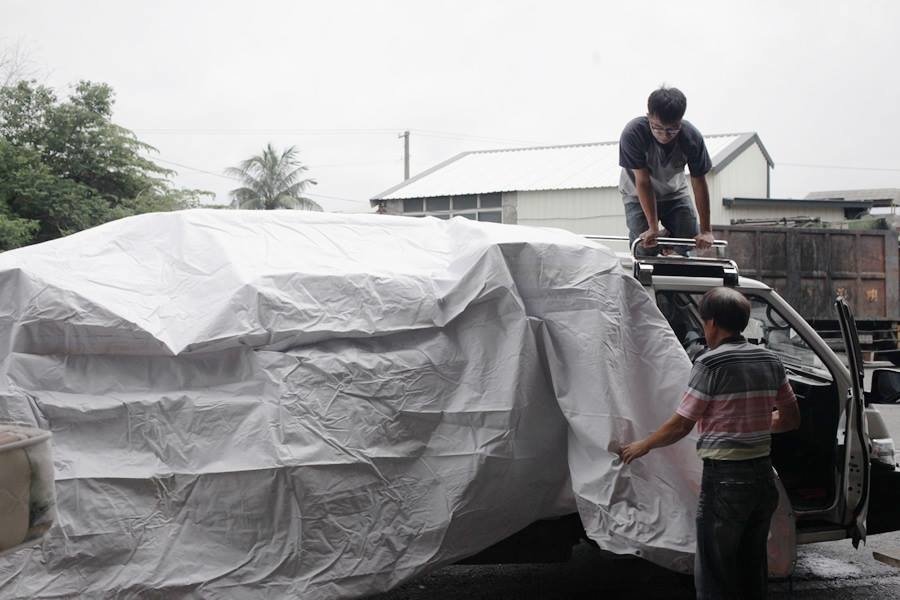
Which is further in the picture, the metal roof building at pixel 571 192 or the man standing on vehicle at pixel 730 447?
the metal roof building at pixel 571 192

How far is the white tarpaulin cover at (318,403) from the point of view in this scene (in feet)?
11.5

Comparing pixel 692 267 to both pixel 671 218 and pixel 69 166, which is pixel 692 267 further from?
pixel 69 166

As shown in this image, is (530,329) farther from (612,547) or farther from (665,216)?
(665,216)

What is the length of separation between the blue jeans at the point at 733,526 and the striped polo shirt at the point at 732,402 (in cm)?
7

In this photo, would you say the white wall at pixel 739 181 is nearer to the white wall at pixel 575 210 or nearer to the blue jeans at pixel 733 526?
the white wall at pixel 575 210

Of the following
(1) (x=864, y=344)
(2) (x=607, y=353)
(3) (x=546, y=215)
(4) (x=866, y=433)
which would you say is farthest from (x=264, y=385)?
(3) (x=546, y=215)

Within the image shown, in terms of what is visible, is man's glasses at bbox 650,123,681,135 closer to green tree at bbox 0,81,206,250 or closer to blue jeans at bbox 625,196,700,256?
blue jeans at bbox 625,196,700,256

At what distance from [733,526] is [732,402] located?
1.62 feet

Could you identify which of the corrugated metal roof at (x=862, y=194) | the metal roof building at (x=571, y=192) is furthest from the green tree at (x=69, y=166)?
the corrugated metal roof at (x=862, y=194)

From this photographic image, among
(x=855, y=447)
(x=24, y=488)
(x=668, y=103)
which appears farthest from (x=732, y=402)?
(x=24, y=488)

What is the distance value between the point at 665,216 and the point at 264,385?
315cm

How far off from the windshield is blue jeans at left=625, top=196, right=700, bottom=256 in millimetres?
1114

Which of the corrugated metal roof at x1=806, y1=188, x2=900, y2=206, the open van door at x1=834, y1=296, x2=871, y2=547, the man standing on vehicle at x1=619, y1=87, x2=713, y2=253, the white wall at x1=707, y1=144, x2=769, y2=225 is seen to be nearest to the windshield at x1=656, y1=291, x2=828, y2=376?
the open van door at x1=834, y1=296, x2=871, y2=547

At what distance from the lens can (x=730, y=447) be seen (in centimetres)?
367
